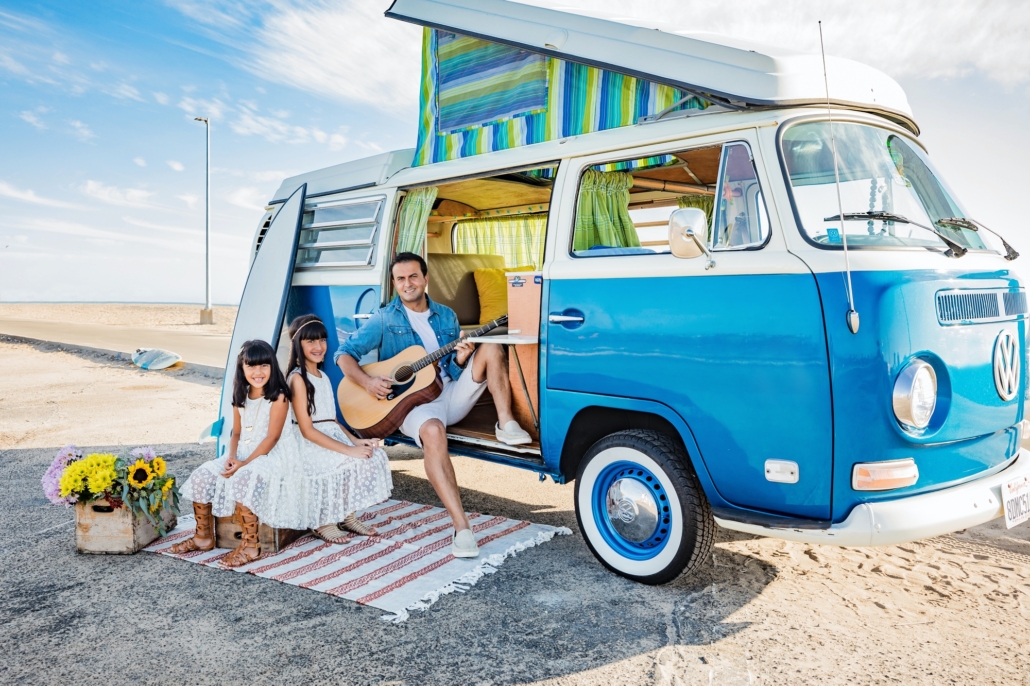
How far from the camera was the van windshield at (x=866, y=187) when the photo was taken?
3.23m

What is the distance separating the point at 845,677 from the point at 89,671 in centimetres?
300

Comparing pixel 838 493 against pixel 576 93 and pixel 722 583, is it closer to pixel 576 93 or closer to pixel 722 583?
pixel 722 583

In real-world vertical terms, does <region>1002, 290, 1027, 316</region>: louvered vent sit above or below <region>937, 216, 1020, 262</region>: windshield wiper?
below

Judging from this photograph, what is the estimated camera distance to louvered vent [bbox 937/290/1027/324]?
10.3ft

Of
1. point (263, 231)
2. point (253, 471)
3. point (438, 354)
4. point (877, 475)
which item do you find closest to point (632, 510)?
point (877, 475)

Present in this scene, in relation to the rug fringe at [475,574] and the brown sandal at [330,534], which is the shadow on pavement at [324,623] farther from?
the brown sandal at [330,534]

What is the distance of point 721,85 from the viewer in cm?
338

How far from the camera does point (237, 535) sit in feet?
14.2

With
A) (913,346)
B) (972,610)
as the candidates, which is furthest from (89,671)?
(972,610)

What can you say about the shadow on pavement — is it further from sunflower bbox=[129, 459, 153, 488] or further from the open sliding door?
the open sliding door

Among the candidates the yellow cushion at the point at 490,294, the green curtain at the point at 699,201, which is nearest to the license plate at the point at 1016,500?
the green curtain at the point at 699,201

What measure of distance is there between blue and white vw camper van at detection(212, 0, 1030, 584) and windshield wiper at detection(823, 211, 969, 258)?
13 millimetres

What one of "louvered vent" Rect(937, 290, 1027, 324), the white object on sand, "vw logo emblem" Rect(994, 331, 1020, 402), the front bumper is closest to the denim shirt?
the front bumper

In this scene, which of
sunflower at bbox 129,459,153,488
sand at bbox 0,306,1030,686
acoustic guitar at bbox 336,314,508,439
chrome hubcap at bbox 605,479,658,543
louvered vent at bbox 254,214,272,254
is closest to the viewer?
sand at bbox 0,306,1030,686
